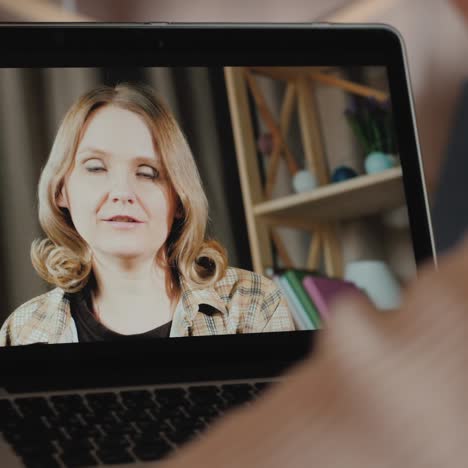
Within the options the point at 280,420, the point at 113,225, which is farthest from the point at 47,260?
the point at 280,420

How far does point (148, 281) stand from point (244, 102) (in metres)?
0.20

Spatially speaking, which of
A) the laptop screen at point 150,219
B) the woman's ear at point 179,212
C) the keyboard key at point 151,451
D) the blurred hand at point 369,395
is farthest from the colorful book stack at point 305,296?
the blurred hand at point 369,395

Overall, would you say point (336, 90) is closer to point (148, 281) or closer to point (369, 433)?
point (148, 281)

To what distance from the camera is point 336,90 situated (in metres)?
0.67

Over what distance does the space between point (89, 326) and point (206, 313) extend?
0.10 m

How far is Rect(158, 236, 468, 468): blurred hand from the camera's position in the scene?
0.11 metres

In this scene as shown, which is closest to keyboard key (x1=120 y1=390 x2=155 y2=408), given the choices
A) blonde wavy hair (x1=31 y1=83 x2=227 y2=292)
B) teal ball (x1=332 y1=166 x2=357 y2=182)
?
blonde wavy hair (x1=31 y1=83 x2=227 y2=292)

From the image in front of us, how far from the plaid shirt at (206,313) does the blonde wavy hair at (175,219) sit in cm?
1

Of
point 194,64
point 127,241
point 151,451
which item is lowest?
point 151,451

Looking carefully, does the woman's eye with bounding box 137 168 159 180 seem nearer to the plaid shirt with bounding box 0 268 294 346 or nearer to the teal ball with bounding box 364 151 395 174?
the plaid shirt with bounding box 0 268 294 346

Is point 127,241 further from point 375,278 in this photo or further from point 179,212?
A: point 375,278

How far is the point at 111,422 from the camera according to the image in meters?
0.43

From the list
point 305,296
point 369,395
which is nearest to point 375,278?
point 305,296

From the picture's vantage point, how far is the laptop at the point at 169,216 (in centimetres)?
52
